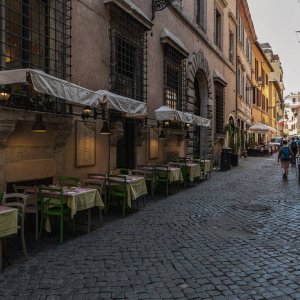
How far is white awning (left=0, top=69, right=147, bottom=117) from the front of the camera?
5012 mm

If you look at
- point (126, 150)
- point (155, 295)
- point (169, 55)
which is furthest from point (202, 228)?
point (169, 55)

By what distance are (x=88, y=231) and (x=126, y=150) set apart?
525 cm

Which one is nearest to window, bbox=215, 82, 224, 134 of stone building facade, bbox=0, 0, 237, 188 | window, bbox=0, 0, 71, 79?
stone building facade, bbox=0, 0, 237, 188

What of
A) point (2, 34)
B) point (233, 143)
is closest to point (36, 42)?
point (2, 34)

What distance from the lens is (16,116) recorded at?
20.6ft

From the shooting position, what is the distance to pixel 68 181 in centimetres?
770

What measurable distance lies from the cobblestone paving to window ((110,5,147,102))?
4369 mm

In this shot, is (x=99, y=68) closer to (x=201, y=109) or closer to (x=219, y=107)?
(x=201, y=109)

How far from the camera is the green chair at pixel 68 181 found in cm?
708

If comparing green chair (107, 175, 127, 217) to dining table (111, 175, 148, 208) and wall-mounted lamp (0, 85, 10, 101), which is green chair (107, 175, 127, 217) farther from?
wall-mounted lamp (0, 85, 10, 101)

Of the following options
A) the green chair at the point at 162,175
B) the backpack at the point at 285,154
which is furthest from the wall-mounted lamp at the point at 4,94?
the backpack at the point at 285,154

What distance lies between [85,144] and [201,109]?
11.7 meters

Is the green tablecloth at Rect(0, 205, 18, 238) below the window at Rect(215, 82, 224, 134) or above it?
below

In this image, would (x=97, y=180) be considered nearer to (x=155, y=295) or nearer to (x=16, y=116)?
(x=16, y=116)
